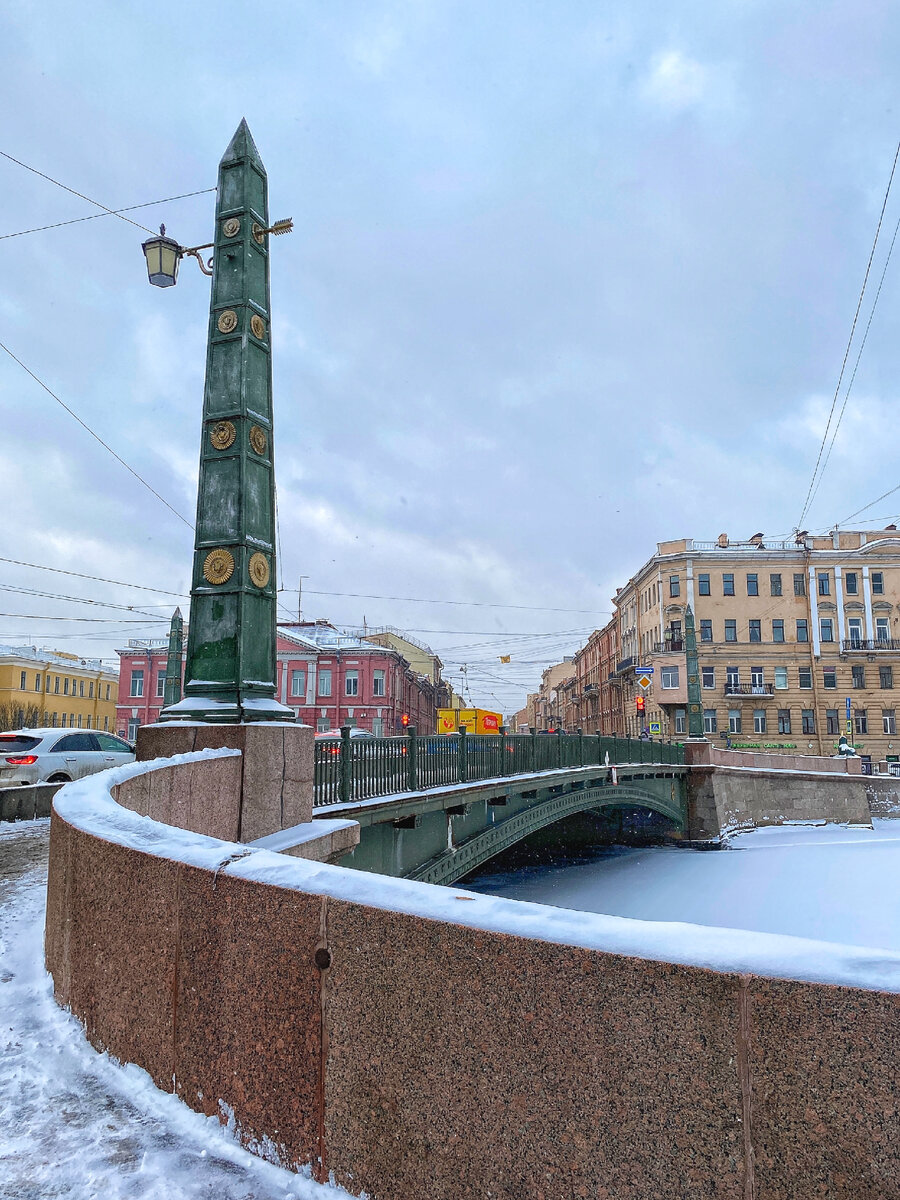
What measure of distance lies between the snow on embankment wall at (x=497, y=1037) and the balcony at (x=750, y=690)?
5147cm

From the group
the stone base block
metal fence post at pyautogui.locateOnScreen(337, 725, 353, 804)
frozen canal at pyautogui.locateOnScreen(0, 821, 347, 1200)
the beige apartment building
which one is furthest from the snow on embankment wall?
the beige apartment building

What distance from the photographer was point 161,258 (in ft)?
28.3

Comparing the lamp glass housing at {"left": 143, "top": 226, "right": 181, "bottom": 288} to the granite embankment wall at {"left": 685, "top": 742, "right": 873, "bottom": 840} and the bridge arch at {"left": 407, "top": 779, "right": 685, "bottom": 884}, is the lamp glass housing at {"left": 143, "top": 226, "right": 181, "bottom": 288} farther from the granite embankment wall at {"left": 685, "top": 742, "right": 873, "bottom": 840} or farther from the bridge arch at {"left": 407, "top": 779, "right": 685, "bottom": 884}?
the granite embankment wall at {"left": 685, "top": 742, "right": 873, "bottom": 840}

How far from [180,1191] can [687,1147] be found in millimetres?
1530

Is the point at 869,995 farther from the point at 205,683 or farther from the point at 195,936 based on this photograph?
the point at 205,683

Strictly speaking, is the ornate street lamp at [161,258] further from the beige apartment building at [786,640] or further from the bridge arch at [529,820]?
the beige apartment building at [786,640]

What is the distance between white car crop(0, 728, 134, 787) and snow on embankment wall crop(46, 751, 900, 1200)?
12308 millimetres

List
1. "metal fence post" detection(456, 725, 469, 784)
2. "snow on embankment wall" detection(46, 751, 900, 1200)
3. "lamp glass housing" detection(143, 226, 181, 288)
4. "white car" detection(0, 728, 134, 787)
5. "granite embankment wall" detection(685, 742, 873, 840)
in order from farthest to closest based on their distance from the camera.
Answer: "granite embankment wall" detection(685, 742, 873, 840)
"white car" detection(0, 728, 134, 787)
"metal fence post" detection(456, 725, 469, 784)
"lamp glass housing" detection(143, 226, 181, 288)
"snow on embankment wall" detection(46, 751, 900, 1200)

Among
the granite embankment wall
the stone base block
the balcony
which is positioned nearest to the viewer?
the stone base block

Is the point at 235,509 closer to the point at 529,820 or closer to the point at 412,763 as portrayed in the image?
the point at 412,763

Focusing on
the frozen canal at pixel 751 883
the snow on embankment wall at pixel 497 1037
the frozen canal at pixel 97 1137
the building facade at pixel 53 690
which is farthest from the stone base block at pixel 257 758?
the building facade at pixel 53 690

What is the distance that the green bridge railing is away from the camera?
930 cm

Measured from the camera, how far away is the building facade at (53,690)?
6481 centimetres

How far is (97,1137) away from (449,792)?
31.4 ft
